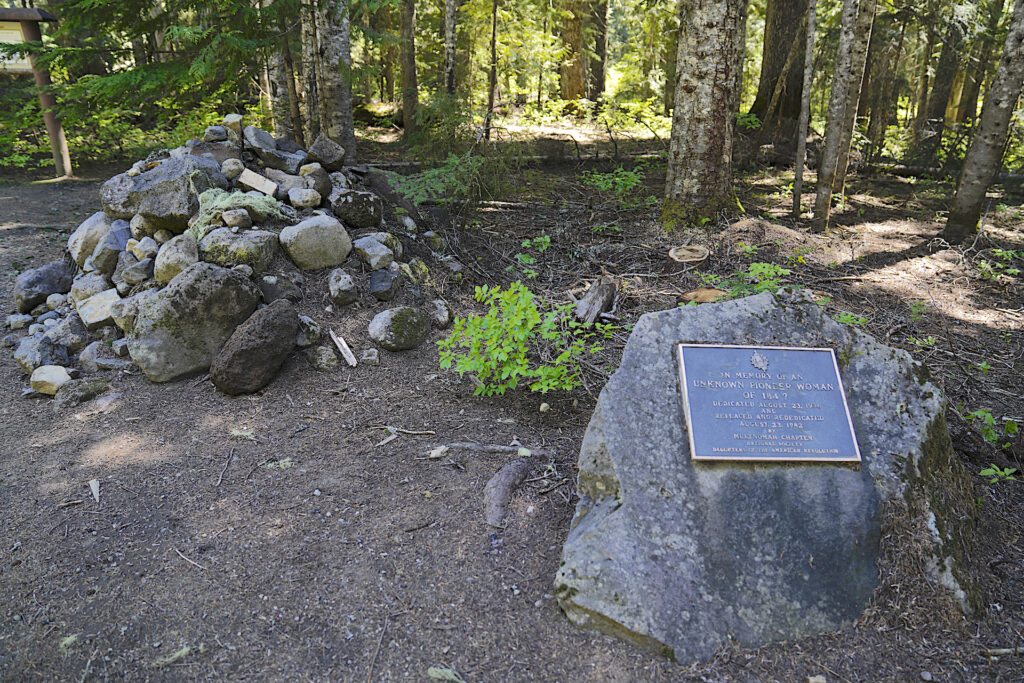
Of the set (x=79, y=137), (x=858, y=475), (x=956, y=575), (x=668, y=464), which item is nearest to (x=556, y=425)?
(x=668, y=464)

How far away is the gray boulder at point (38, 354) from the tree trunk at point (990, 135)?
9.52m

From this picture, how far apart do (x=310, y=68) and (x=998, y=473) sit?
850 cm

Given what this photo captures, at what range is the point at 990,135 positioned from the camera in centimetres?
692

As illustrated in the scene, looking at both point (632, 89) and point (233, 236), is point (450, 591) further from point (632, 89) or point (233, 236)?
point (632, 89)

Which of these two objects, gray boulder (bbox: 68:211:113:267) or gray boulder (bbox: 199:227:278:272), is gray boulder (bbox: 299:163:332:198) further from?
gray boulder (bbox: 68:211:113:267)

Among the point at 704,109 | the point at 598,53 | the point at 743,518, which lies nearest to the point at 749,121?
the point at 704,109

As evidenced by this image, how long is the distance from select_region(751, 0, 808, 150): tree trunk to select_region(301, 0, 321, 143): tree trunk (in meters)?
8.31

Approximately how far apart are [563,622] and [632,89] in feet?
65.2

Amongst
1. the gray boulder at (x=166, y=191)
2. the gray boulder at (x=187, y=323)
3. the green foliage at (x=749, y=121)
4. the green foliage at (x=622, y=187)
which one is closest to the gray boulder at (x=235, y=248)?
the gray boulder at (x=187, y=323)

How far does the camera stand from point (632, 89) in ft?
65.2

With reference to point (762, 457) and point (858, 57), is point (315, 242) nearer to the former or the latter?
point (762, 457)

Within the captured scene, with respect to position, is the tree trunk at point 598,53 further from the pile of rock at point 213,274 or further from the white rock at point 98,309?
the white rock at point 98,309

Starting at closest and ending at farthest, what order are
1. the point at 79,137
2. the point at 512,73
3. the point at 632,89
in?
the point at 79,137, the point at 512,73, the point at 632,89

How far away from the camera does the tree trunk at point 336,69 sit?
7.40 metres
